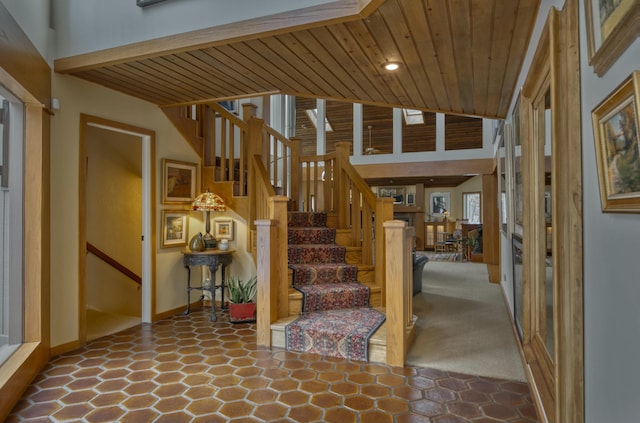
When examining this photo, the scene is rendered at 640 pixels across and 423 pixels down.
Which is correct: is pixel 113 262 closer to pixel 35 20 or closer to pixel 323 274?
pixel 323 274

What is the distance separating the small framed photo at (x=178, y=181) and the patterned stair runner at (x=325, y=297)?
129cm

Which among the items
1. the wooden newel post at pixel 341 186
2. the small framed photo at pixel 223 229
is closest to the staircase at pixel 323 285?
the wooden newel post at pixel 341 186

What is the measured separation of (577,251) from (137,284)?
5087 mm

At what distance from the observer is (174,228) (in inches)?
175

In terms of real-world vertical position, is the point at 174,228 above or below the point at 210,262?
above

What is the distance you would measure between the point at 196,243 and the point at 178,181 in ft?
2.50

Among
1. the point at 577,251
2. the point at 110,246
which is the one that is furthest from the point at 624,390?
the point at 110,246

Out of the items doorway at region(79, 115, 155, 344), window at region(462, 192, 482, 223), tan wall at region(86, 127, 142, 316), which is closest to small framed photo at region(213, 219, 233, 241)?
doorway at region(79, 115, 155, 344)

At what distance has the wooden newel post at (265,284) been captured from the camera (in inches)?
134

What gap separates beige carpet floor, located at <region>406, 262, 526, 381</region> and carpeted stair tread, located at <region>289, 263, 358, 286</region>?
887 mm

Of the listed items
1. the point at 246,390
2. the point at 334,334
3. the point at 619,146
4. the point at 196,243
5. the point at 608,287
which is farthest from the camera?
the point at 196,243

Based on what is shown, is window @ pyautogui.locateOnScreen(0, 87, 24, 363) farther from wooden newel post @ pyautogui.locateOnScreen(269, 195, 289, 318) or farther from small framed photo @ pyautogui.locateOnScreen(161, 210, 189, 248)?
wooden newel post @ pyautogui.locateOnScreen(269, 195, 289, 318)

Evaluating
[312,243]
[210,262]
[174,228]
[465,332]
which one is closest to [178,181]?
[174,228]

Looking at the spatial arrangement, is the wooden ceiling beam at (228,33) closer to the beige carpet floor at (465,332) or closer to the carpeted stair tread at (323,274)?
the carpeted stair tread at (323,274)
